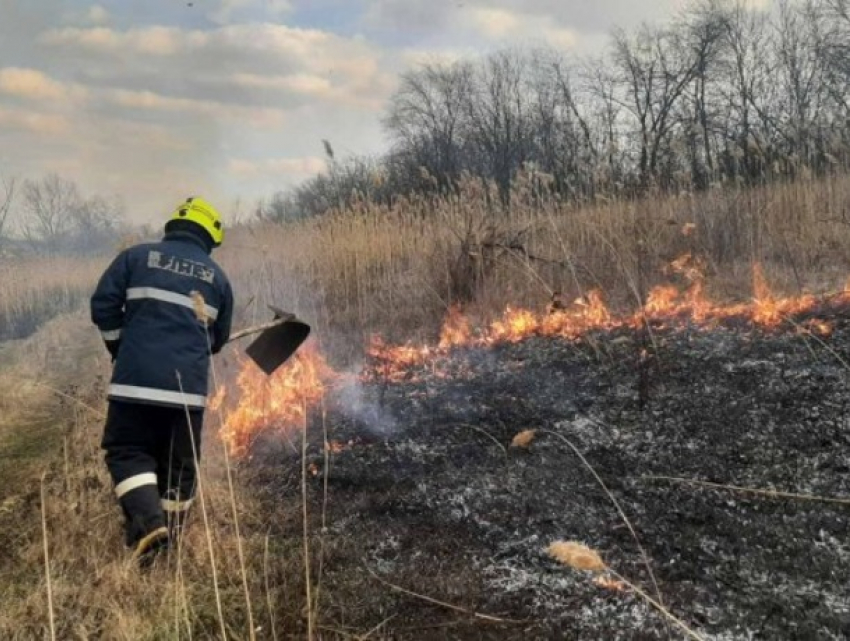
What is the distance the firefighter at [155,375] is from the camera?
11.0ft

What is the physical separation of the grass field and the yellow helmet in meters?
1.34

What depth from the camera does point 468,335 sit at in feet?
21.4

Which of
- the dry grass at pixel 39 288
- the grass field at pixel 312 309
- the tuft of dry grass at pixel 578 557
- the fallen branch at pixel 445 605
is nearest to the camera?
the tuft of dry grass at pixel 578 557

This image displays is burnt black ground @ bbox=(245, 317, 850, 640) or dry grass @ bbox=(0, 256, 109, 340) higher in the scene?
dry grass @ bbox=(0, 256, 109, 340)

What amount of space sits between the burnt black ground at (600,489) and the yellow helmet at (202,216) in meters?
1.64

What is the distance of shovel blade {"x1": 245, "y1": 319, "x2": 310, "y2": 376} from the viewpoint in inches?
155

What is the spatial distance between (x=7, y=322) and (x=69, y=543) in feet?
47.2

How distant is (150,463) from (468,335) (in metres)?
3.64

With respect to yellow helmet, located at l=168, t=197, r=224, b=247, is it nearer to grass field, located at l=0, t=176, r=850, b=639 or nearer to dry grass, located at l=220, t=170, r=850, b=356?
grass field, located at l=0, t=176, r=850, b=639

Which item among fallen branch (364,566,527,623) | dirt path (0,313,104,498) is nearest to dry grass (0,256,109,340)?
dirt path (0,313,104,498)

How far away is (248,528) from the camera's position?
367 cm

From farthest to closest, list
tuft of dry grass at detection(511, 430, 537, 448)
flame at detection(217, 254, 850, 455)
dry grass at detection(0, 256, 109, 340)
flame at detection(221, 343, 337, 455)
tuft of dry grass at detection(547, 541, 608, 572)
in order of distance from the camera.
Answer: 1. dry grass at detection(0, 256, 109, 340)
2. flame at detection(217, 254, 850, 455)
3. flame at detection(221, 343, 337, 455)
4. tuft of dry grass at detection(511, 430, 537, 448)
5. tuft of dry grass at detection(547, 541, 608, 572)

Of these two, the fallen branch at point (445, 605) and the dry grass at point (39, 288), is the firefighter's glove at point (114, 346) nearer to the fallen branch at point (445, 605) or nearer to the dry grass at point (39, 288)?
the fallen branch at point (445, 605)

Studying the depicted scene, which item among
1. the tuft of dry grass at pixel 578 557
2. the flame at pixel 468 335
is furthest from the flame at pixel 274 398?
Result: the tuft of dry grass at pixel 578 557
